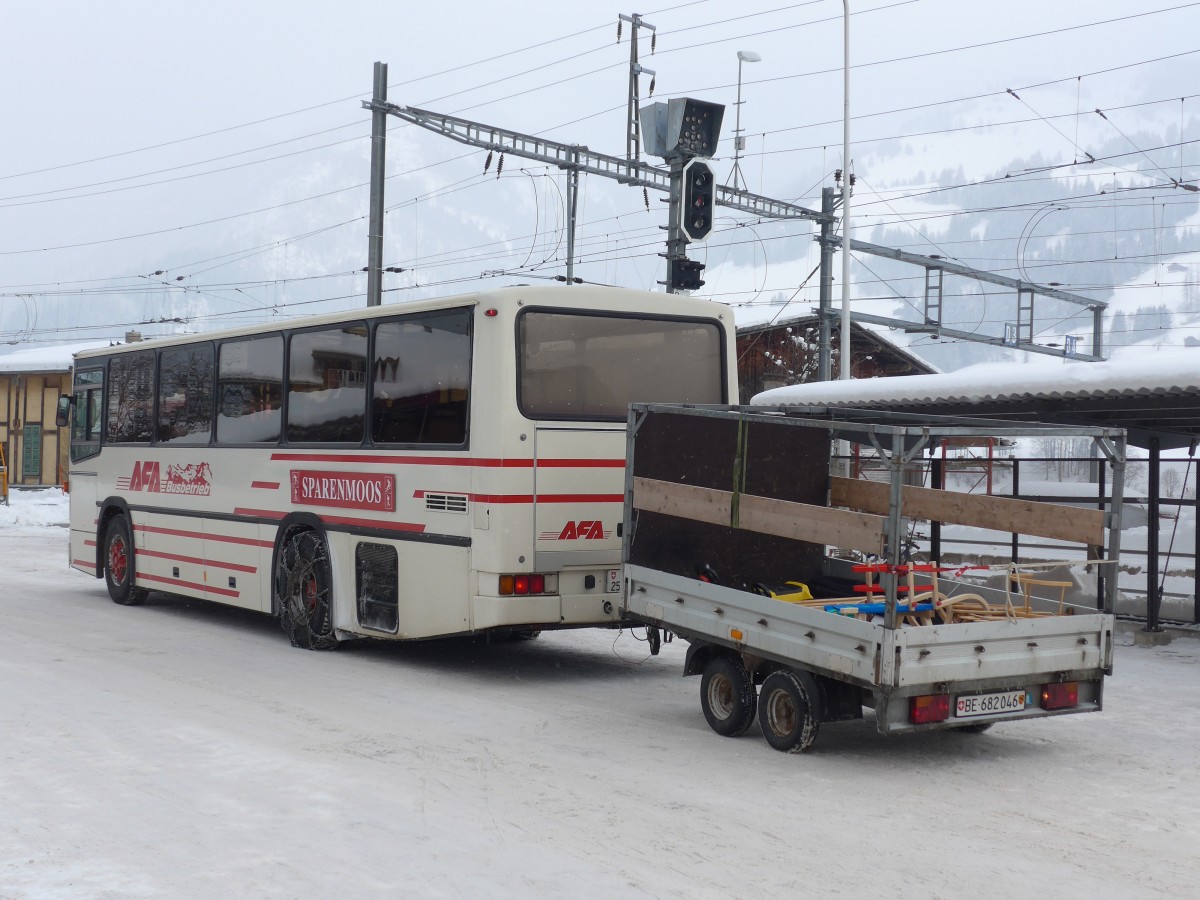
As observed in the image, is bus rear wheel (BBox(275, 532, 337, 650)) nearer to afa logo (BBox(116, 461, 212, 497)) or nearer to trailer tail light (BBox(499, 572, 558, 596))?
afa logo (BBox(116, 461, 212, 497))

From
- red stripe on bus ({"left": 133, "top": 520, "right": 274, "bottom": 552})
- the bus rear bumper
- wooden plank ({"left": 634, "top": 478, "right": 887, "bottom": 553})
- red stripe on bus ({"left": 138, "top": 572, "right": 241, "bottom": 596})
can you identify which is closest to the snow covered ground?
the bus rear bumper

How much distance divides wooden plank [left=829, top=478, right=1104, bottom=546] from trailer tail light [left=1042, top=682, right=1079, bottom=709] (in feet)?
2.98

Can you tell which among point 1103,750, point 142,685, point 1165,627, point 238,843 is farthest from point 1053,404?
point 238,843

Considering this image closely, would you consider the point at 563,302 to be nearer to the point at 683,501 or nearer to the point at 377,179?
the point at 683,501

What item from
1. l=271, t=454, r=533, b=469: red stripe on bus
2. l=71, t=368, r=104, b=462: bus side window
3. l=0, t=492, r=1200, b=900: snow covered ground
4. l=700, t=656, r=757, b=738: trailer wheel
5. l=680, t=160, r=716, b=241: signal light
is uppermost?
l=680, t=160, r=716, b=241: signal light

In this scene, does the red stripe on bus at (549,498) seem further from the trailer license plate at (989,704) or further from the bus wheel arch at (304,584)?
the trailer license plate at (989,704)

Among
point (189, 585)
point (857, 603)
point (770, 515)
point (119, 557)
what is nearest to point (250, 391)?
point (189, 585)

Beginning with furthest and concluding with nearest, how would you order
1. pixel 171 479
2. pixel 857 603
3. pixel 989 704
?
pixel 171 479
pixel 857 603
pixel 989 704

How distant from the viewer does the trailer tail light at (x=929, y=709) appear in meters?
7.82

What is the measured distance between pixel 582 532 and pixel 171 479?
630 centimetres

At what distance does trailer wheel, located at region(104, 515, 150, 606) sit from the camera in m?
16.1

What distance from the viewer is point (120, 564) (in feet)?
53.6

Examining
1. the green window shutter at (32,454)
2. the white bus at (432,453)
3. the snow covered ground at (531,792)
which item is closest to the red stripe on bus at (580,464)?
the white bus at (432,453)

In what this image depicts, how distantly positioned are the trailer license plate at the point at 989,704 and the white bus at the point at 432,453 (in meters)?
3.61
